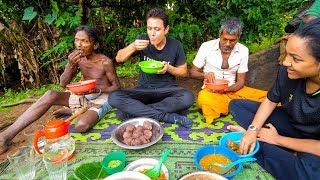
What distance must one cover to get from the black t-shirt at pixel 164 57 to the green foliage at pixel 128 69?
181 cm

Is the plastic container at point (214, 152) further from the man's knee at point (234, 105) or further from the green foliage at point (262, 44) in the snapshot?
the green foliage at point (262, 44)

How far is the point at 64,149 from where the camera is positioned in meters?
2.71

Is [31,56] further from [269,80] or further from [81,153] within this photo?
[269,80]


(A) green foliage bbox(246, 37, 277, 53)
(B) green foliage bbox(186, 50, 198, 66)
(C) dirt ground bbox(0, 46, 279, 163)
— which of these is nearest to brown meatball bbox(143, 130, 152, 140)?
(C) dirt ground bbox(0, 46, 279, 163)

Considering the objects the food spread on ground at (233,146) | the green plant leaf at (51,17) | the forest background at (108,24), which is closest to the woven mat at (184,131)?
the food spread on ground at (233,146)

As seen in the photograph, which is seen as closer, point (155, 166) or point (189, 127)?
point (155, 166)

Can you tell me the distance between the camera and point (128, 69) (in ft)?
18.7

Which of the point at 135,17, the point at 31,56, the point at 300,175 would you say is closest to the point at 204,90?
the point at 300,175

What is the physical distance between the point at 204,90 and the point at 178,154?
3.42 ft

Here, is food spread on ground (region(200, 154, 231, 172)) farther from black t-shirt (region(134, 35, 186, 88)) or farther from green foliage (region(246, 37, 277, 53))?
green foliage (region(246, 37, 277, 53))

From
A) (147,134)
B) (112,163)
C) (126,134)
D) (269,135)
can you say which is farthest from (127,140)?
(269,135)

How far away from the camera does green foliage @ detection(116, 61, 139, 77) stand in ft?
18.2

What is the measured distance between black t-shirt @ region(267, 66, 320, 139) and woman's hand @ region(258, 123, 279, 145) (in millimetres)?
206

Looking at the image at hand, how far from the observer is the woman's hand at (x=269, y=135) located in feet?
8.72
